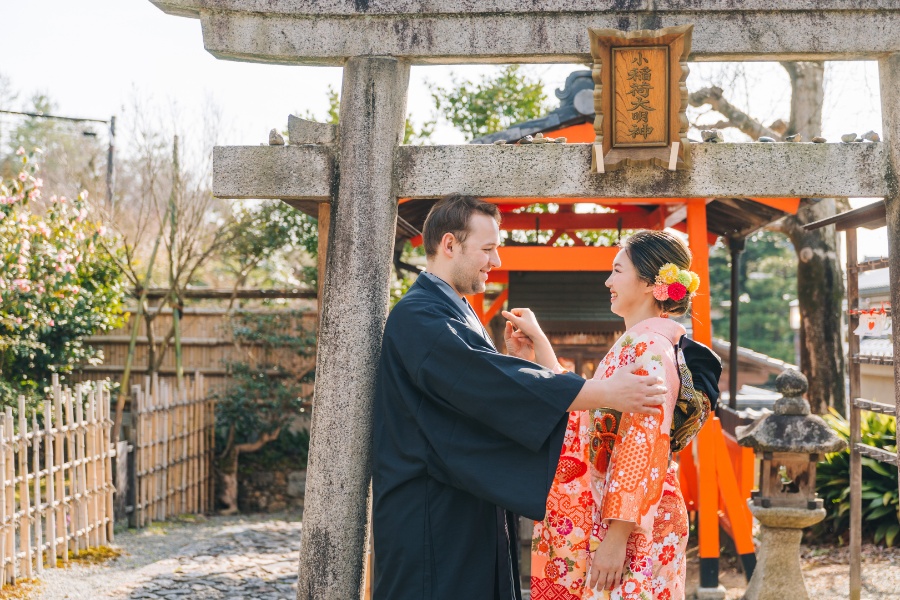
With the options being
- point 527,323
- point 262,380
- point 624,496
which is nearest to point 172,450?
point 262,380

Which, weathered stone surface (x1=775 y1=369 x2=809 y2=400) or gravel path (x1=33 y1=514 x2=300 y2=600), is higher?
weathered stone surface (x1=775 y1=369 x2=809 y2=400)

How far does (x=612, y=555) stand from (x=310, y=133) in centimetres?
222

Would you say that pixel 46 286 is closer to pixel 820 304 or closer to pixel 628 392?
pixel 628 392

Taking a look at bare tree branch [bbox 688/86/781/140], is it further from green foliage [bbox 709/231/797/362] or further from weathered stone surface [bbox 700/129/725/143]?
green foliage [bbox 709/231/797/362]

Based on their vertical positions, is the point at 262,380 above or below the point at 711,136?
below

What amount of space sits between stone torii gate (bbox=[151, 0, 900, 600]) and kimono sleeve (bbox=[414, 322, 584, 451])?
0.89 m

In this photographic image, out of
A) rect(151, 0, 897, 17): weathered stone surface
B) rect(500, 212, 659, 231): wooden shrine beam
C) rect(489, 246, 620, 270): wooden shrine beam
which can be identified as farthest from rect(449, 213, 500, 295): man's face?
rect(500, 212, 659, 231): wooden shrine beam

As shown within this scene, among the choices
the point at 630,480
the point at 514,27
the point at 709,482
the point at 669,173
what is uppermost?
the point at 514,27

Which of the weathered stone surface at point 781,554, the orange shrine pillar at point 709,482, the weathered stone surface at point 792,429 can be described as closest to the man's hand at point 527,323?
the weathered stone surface at point 792,429

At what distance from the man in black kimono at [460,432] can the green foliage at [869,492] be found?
17.5 ft

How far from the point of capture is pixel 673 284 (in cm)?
276

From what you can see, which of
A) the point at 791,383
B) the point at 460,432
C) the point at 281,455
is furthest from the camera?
the point at 281,455

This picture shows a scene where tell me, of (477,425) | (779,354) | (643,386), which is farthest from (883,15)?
(779,354)

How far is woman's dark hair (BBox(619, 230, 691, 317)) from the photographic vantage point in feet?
9.30
